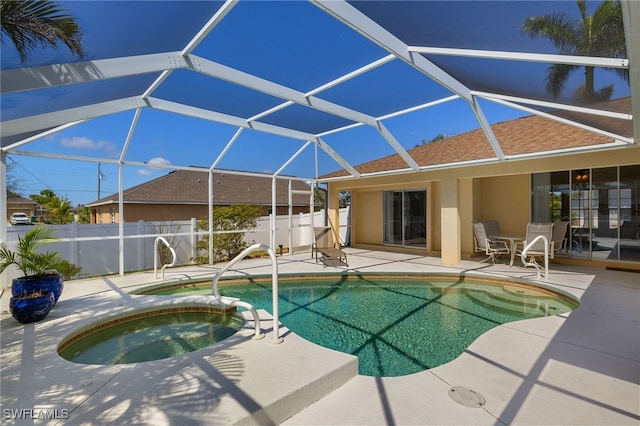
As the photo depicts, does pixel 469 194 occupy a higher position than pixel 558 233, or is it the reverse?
pixel 469 194

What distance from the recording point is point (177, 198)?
18.5 m

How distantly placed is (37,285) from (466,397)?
21.5ft

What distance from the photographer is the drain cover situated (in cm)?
293

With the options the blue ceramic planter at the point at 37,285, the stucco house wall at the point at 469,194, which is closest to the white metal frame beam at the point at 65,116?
the blue ceramic planter at the point at 37,285

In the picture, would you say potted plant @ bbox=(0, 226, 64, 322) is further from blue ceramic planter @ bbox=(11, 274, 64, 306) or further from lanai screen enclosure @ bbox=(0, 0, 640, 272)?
lanai screen enclosure @ bbox=(0, 0, 640, 272)

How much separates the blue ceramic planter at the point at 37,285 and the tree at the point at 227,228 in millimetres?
6287

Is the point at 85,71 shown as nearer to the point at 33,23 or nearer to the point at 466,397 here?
the point at 33,23

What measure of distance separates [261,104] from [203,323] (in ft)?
16.3

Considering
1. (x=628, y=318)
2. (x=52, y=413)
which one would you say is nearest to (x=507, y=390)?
(x=628, y=318)

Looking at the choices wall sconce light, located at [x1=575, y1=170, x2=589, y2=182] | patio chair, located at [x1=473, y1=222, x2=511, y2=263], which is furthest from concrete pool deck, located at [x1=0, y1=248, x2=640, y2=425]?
wall sconce light, located at [x1=575, y1=170, x2=589, y2=182]

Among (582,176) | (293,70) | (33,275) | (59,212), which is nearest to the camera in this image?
(33,275)

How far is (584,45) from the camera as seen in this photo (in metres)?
3.56

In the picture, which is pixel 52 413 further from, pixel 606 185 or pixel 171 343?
pixel 606 185

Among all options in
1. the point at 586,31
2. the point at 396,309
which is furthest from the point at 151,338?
the point at 586,31
